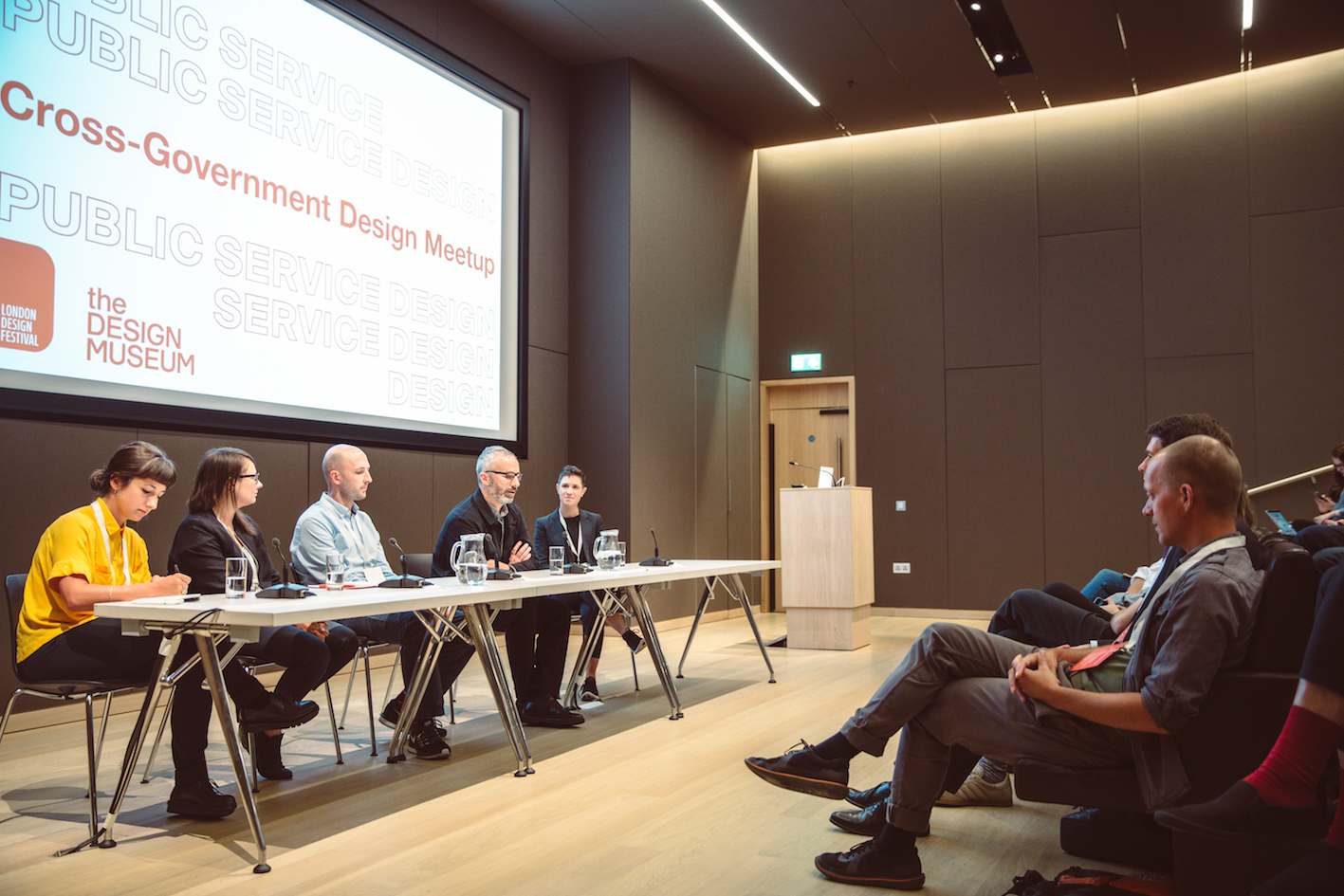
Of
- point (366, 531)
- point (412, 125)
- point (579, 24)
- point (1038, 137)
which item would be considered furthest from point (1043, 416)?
point (366, 531)

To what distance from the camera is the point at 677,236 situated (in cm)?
842

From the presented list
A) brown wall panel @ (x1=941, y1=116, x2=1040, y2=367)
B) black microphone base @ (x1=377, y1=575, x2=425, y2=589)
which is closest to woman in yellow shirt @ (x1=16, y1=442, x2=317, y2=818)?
black microphone base @ (x1=377, y1=575, x2=425, y2=589)

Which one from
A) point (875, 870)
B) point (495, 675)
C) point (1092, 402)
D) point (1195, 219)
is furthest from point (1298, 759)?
point (1195, 219)

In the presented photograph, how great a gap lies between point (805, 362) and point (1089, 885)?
775cm

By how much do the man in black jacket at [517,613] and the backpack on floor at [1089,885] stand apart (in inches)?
93.6

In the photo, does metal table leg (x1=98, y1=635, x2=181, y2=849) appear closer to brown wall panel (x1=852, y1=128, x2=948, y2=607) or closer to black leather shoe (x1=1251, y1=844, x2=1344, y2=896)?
black leather shoe (x1=1251, y1=844, x2=1344, y2=896)

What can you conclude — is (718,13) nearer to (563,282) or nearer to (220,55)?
(563,282)

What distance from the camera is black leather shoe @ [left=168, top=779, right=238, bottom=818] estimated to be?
2.92m

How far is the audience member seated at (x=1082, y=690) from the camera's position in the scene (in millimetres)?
1922

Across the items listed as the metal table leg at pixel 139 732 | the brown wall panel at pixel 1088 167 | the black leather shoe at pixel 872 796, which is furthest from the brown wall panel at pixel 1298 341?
the metal table leg at pixel 139 732

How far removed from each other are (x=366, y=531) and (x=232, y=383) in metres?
1.30

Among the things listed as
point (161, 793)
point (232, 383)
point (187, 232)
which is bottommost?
point (161, 793)

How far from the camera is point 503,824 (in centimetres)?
286

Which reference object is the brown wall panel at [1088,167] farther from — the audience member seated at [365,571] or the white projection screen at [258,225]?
the audience member seated at [365,571]
